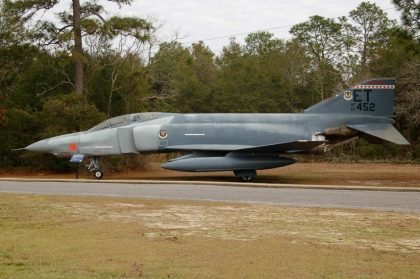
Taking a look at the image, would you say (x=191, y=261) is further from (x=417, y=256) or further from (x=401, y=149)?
(x=401, y=149)

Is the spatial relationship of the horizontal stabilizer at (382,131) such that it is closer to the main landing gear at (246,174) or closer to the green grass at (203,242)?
the main landing gear at (246,174)

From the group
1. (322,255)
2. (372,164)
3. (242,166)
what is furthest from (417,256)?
(372,164)

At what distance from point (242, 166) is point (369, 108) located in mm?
5721

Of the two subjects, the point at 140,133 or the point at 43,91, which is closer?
the point at 140,133

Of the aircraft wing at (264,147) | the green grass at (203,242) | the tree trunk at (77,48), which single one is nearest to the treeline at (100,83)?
the tree trunk at (77,48)

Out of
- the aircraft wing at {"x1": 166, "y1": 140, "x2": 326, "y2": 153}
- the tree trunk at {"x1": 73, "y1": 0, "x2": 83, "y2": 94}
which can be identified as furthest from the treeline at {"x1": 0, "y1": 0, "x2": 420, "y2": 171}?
the aircraft wing at {"x1": 166, "y1": 140, "x2": 326, "y2": 153}

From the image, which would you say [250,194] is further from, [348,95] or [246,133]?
[348,95]

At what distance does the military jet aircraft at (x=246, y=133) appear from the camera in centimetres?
2209

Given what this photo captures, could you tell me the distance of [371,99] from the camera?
2272 cm

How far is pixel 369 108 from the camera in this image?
74.4ft

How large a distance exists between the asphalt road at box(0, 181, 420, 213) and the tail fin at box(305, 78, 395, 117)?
7.85m

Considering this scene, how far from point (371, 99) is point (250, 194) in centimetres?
1001

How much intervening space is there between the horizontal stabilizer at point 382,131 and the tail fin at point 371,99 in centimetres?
52

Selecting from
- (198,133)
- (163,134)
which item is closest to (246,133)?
(198,133)
